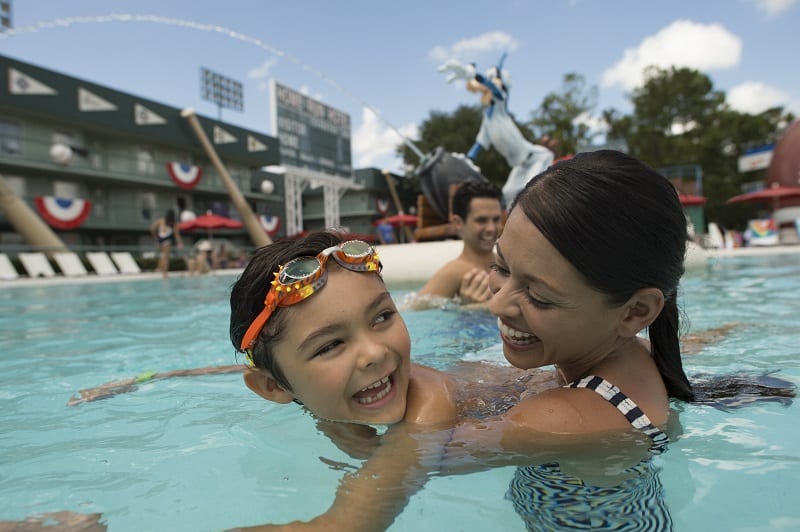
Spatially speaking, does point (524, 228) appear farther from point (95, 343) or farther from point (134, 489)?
point (95, 343)

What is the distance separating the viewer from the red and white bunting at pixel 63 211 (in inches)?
921

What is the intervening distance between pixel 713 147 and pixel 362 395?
3669cm

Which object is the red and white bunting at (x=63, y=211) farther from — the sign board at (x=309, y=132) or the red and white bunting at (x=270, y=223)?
the sign board at (x=309, y=132)

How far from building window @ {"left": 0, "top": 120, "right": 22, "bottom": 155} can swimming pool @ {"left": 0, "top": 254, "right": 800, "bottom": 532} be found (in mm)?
23600

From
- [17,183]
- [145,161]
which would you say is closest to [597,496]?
[17,183]

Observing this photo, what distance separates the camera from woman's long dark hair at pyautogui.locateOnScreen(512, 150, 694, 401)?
1493 millimetres

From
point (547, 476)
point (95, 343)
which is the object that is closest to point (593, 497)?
point (547, 476)

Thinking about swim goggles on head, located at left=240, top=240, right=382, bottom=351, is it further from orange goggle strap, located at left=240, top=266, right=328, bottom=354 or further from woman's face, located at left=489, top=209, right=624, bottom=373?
woman's face, located at left=489, top=209, right=624, bottom=373

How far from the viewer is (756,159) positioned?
31.4 metres

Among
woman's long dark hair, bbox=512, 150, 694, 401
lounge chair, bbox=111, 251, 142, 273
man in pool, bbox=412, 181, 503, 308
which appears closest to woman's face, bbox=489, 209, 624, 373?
woman's long dark hair, bbox=512, 150, 694, 401

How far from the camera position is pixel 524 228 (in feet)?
5.31

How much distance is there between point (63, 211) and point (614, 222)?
1079 inches

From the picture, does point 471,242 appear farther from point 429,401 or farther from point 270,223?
point 270,223

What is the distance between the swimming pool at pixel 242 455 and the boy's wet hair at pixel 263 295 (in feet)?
1.40
